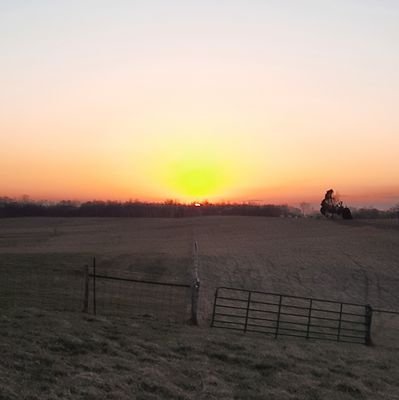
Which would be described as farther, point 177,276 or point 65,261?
point 65,261

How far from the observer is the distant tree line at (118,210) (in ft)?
549

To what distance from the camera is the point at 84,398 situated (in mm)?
6922

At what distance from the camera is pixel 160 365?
9.38 metres

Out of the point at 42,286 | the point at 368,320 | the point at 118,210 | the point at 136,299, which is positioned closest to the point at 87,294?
the point at 136,299

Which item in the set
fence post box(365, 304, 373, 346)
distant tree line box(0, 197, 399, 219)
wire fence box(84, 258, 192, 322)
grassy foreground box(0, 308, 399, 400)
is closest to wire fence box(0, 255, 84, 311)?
wire fence box(84, 258, 192, 322)

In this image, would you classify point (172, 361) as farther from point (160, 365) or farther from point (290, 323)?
point (290, 323)

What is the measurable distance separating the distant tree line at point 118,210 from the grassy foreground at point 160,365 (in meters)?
154

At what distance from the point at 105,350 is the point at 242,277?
2668cm

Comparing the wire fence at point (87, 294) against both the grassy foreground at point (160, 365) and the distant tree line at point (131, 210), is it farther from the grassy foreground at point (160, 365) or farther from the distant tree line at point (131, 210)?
the distant tree line at point (131, 210)

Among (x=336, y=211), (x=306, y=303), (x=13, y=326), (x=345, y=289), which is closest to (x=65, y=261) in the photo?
(x=306, y=303)

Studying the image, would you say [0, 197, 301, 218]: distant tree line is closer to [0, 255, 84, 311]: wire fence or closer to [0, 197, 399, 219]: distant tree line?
[0, 197, 399, 219]: distant tree line

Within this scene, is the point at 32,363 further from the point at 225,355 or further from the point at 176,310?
the point at 176,310

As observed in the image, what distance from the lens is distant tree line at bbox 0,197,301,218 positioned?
549 feet

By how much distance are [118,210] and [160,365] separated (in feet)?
566
